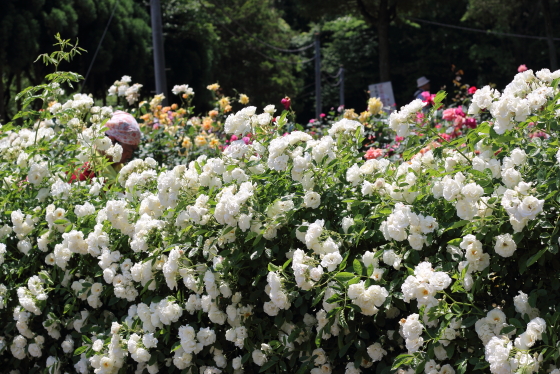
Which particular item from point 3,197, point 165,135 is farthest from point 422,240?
point 165,135

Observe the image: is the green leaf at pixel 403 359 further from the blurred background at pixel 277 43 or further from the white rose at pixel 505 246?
the blurred background at pixel 277 43

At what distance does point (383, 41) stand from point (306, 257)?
20046mm

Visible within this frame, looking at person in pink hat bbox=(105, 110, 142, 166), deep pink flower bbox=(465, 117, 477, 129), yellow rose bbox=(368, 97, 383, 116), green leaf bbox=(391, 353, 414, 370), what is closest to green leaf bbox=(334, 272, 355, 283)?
green leaf bbox=(391, 353, 414, 370)

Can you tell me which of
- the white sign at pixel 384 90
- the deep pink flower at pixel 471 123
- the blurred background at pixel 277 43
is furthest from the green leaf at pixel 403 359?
the blurred background at pixel 277 43

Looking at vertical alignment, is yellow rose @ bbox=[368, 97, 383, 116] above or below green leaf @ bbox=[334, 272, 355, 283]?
below

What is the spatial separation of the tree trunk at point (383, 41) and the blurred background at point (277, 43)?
0.04m

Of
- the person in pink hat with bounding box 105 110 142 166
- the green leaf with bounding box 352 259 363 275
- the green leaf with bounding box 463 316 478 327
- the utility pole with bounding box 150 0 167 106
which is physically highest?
the green leaf with bounding box 352 259 363 275

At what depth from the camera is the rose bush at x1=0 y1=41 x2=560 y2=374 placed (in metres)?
1.84

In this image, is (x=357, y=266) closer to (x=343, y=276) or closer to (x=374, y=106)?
(x=343, y=276)

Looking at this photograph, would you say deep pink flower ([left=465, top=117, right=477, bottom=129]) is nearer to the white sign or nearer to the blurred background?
the white sign

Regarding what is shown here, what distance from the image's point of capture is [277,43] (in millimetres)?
31031

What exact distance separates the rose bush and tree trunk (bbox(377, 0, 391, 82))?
18.5 metres

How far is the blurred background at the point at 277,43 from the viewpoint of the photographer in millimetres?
17047

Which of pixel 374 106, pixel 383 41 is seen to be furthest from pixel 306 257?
pixel 383 41
